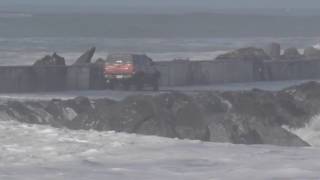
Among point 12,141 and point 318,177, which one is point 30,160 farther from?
point 318,177

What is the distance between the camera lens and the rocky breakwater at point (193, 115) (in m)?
25.0

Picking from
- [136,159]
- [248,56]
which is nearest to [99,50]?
[248,56]

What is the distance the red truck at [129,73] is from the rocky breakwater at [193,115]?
36.2 feet

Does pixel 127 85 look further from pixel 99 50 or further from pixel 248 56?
pixel 99 50

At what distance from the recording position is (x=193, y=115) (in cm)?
2666

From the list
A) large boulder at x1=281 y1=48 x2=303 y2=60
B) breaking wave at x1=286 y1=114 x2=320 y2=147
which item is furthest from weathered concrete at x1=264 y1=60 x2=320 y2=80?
breaking wave at x1=286 y1=114 x2=320 y2=147

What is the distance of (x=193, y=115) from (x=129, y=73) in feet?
53.5

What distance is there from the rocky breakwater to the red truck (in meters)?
11.0

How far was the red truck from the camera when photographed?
4197cm

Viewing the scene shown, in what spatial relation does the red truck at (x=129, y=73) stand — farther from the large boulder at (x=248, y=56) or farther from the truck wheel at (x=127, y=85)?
the large boulder at (x=248, y=56)

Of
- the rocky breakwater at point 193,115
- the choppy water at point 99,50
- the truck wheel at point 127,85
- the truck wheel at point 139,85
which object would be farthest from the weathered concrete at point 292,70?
the choppy water at point 99,50

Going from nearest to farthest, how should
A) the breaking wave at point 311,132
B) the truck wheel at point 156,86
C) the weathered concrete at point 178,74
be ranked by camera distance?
the breaking wave at point 311,132 < the weathered concrete at point 178,74 < the truck wheel at point 156,86

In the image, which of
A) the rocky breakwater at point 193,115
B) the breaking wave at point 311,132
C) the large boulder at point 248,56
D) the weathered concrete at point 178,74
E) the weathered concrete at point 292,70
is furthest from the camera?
the large boulder at point 248,56

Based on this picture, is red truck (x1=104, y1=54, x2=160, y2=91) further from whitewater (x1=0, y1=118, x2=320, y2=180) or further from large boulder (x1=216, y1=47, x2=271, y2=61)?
whitewater (x1=0, y1=118, x2=320, y2=180)
